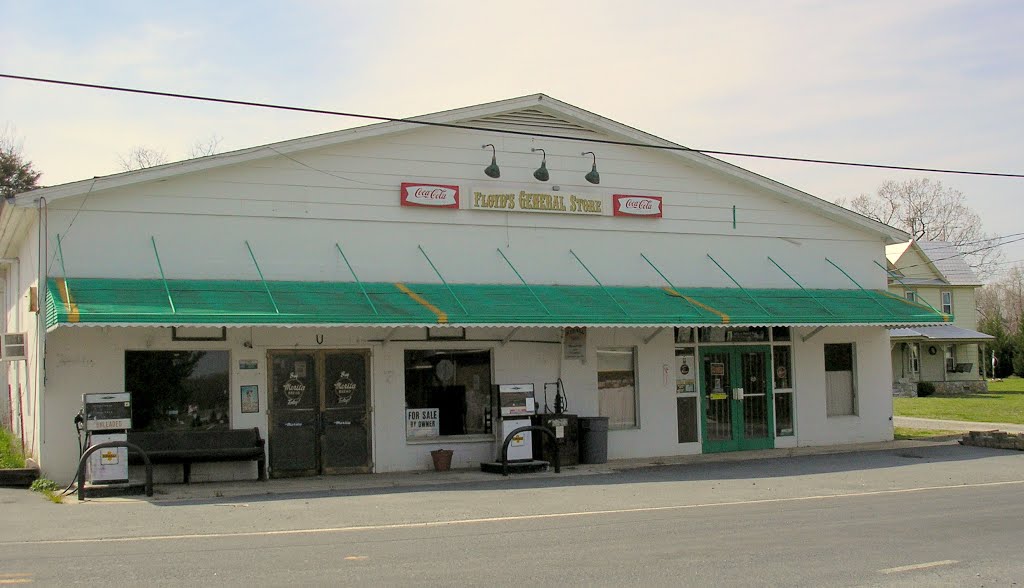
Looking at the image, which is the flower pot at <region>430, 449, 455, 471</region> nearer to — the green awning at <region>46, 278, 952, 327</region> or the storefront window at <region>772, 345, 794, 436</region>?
the green awning at <region>46, 278, 952, 327</region>

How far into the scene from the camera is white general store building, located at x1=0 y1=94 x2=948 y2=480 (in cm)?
1580

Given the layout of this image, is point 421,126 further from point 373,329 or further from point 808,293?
point 808,293

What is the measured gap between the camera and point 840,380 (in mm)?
21969

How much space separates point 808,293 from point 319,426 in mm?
10494

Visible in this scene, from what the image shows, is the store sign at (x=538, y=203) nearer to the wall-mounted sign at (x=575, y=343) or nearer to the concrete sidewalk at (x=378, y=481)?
the wall-mounted sign at (x=575, y=343)

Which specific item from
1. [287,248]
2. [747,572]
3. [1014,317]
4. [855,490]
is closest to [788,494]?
[855,490]

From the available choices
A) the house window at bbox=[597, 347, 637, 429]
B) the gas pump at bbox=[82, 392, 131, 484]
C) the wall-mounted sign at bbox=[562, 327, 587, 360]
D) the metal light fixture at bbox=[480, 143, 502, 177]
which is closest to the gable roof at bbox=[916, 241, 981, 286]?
the house window at bbox=[597, 347, 637, 429]

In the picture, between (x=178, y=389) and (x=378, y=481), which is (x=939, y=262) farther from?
(x=178, y=389)

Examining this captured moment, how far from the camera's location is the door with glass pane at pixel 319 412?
16.8 metres

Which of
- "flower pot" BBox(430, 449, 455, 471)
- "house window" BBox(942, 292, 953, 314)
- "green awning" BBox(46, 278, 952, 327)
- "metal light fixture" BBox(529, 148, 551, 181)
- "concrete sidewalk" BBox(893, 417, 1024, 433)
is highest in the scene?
"metal light fixture" BBox(529, 148, 551, 181)

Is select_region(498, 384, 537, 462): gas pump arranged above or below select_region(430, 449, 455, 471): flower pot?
above

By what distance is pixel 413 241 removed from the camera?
59.5ft

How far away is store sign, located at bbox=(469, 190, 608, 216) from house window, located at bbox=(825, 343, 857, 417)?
246 inches

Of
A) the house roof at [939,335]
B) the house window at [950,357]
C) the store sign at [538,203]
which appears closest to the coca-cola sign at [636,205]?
the store sign at [538,203]
